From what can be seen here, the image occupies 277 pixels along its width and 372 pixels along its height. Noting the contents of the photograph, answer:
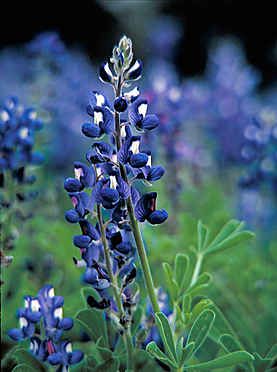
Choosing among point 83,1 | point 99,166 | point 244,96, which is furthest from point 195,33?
point 99,166

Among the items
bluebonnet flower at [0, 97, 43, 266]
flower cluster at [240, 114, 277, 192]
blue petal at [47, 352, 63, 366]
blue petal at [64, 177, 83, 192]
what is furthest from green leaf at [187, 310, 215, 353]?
flower cluster at [240, 114, 277, 192]

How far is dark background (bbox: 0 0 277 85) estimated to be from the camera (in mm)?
12352

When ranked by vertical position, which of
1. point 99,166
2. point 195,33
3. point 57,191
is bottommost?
point 99,166

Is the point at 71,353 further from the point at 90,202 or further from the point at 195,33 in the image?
the point at 195,33

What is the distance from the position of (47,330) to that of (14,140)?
0.95 m

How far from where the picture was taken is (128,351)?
176cm

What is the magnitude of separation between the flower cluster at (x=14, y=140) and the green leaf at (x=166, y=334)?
3.46 feet

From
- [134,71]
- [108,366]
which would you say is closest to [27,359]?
[108,366]

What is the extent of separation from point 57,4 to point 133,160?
11.9m

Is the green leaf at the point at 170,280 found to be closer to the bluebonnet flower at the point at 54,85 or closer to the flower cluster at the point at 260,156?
the flower cluster at the point at 260,156

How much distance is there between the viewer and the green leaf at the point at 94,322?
6.07 feet

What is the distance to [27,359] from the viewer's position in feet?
6.04

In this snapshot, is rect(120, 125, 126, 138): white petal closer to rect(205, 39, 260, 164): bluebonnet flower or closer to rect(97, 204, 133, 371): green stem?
rect(97, 204, 133, 371): green stem

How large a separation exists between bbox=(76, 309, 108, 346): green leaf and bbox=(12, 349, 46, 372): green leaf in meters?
0.18
